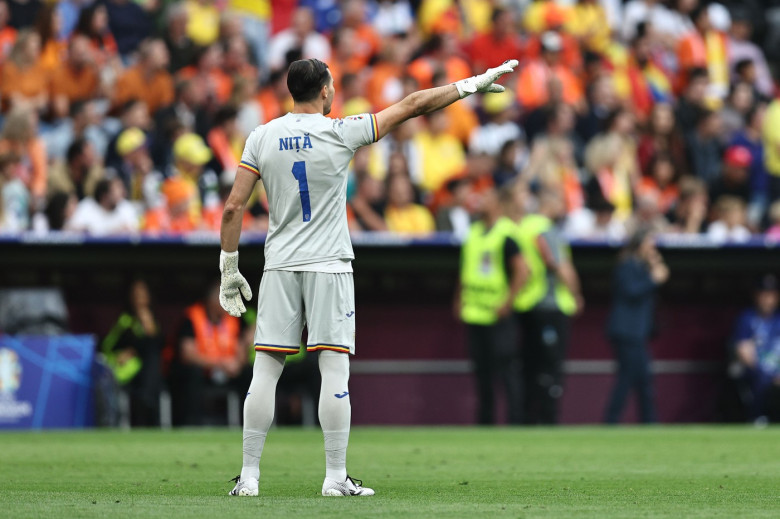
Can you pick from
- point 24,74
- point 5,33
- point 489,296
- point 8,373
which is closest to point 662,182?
point 489,296

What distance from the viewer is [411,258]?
15719 mm

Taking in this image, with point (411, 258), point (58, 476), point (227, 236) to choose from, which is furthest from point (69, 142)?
point (227, 236)

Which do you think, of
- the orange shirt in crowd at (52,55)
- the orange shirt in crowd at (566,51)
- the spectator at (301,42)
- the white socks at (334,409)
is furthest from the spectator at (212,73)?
the white socks at (334,409)

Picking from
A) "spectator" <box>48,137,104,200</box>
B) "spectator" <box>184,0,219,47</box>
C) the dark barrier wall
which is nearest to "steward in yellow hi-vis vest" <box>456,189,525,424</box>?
the dark barrier wall

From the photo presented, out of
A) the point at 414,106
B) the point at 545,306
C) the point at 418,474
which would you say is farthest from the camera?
the point at 545,306

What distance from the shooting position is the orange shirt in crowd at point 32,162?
15.0m

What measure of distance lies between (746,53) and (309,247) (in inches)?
621

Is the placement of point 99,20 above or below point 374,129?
above

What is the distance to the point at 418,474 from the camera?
8.60 meters

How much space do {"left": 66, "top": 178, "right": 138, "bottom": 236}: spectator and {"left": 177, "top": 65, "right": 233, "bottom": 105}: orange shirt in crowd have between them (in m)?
2.73

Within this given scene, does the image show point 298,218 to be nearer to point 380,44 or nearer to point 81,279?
point 81,279

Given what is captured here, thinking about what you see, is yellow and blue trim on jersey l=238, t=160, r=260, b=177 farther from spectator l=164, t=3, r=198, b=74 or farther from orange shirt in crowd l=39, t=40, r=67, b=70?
spectator l=164, t=3, r=198, b=74

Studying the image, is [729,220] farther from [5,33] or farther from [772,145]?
[5,33]

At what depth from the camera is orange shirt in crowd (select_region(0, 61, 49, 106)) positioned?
16219 mm
